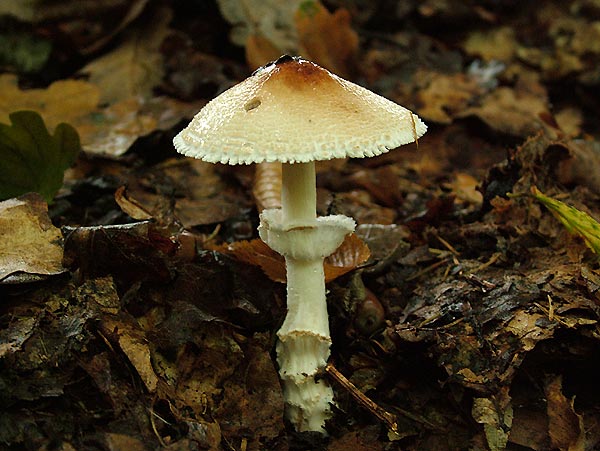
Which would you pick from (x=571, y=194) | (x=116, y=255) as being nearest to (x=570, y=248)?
(x=571, y=194)

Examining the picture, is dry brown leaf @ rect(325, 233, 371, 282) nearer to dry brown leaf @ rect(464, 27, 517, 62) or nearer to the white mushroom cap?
the white mushroom cap

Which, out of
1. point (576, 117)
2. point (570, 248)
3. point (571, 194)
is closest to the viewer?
point (570, 248)

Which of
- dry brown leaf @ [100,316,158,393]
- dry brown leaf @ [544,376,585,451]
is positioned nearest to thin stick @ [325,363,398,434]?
dry brown leaf @ [544,376,585,451]

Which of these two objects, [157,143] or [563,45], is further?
[563,45]

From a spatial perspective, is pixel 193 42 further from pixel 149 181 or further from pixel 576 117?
pixel 576 117

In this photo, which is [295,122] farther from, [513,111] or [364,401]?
[513,111]

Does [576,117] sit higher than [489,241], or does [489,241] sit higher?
[489,241]

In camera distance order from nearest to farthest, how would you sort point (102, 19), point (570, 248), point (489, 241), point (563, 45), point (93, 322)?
1. point (93, 322)
2. point (570, 248)
3. point (489, 241)
4. point (102, 19)
5. point (563, 45)
